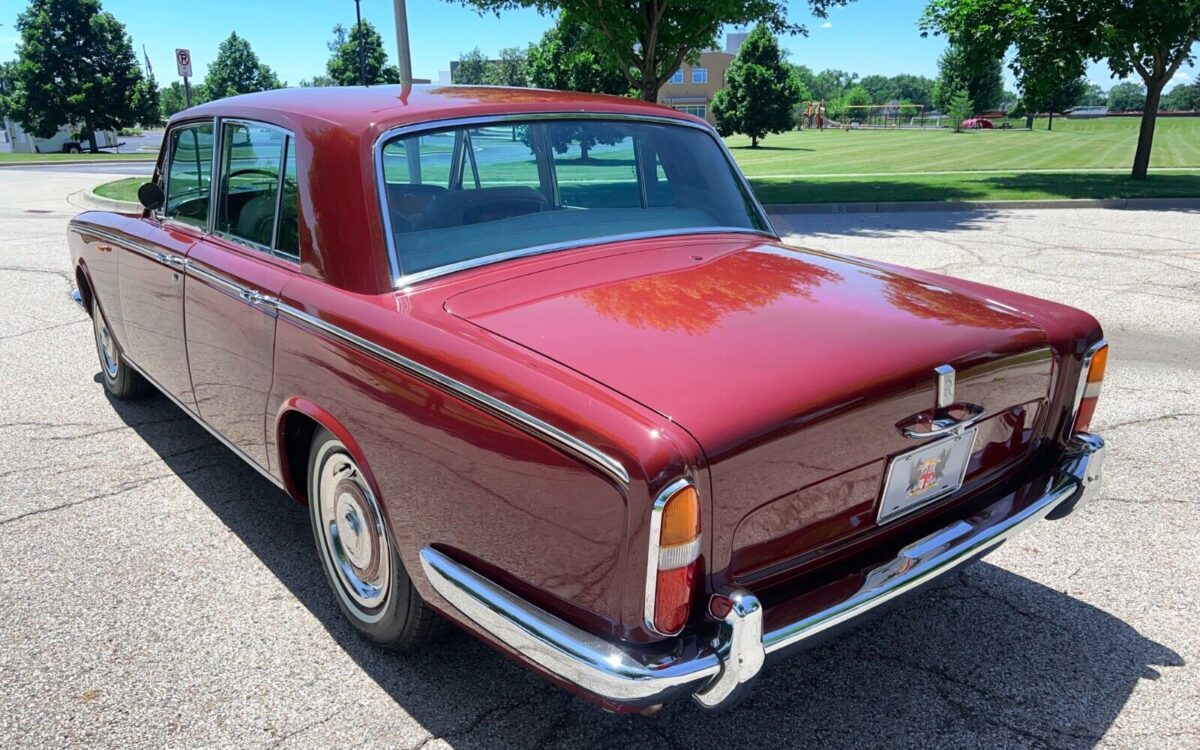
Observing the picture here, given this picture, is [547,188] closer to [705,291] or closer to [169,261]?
[705,291]

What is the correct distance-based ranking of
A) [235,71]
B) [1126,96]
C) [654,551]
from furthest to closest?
[1126,96]
[235,71]
[654,551]

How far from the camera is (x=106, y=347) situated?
5.01 meters

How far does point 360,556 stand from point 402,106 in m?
1.45

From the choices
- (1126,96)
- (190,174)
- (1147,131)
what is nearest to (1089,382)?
(190,174)

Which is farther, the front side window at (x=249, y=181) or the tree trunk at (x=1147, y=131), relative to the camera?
the tree trunk at (x=1147, y=131)

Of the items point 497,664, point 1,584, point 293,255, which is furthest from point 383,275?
point 1,584

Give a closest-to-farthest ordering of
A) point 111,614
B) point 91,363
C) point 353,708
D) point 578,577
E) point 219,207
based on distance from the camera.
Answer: point 578,577 → point 353,708 → point 111,614 → point 219,207 → point 91,363

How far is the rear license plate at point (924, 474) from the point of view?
2.21 metres

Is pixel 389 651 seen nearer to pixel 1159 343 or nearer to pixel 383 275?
pixel 383 275


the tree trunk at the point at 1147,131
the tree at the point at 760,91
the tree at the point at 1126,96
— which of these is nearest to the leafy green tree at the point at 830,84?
the tree at the point at 1126,96

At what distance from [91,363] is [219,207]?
3.11 meters

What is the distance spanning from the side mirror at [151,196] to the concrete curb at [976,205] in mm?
10440

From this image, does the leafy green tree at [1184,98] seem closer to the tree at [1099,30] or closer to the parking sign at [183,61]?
the tree at [1099,30]

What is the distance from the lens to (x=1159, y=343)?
594 centimetres
